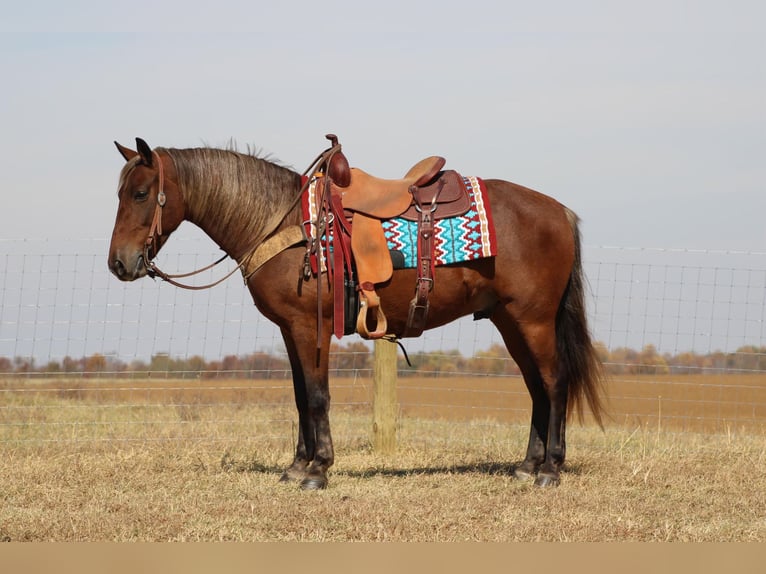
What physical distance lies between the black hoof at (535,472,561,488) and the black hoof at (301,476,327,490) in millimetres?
1483

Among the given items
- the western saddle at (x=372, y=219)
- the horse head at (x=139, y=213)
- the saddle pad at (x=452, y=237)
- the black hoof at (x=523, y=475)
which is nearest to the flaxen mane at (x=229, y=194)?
the horse head at (x=139, y=213)

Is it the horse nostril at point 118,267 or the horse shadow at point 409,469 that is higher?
the horse nostril at point 118,267

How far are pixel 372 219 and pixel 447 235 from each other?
0.53 metres

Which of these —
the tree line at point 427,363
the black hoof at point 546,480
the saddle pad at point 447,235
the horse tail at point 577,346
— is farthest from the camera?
the tree line at point 427,363

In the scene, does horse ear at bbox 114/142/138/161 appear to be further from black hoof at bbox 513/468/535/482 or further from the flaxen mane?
black hoof at bbox 513/468/535/482

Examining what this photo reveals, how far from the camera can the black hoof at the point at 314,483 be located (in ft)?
18.6

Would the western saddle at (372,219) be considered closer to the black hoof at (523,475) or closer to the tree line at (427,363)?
the black hoof at (523,475)

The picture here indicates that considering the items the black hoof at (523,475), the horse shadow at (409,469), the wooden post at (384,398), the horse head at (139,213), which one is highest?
the horse head at (139,213)

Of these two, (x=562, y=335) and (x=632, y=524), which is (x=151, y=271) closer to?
(x=562, y=335)

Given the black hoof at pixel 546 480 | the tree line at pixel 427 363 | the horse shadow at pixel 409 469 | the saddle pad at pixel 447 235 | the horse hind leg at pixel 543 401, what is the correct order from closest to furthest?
1. the saddle pad at pixel 447 235
2. the black hoof at pixel 546 480
3. the horse hind leg at pixel 543 401
4. the horse shadow at pixel 409 469
5. the tree line at pixel 427 363

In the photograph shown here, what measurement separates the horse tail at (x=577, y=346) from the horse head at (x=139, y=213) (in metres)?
2.92

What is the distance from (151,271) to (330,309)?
128 cm

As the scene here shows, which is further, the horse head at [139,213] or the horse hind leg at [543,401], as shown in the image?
the horse hind leg at [543,401]

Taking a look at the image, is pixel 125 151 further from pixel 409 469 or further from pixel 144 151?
pixel 409 469
